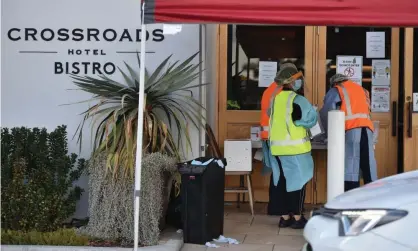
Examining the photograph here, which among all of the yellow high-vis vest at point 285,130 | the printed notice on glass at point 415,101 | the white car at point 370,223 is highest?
the printed notice on glass at point 415,101

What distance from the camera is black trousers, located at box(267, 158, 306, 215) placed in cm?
794

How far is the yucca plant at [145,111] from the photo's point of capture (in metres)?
7.21

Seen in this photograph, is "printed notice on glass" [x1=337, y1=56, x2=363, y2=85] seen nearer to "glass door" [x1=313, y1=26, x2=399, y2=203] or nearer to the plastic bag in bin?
"glass door" [x1=313, y1=26, x2=399, y2=203]

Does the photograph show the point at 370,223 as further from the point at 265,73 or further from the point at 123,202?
the point at 265,73

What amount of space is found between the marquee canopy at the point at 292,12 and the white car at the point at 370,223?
1845 millimetres

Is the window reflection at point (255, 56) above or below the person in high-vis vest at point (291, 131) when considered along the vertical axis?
above

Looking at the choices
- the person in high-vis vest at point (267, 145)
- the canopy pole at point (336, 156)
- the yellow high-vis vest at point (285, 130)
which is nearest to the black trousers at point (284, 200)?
the person in high-vis vest at point (267, 145)

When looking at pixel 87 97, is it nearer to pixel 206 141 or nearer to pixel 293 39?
pixel 206 141

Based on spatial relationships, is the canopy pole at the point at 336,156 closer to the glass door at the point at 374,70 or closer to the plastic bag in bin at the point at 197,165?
the plastic bag in bin at the point at 197,165

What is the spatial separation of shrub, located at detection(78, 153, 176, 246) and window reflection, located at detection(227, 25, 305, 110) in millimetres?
2319

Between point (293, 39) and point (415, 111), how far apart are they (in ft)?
6.04

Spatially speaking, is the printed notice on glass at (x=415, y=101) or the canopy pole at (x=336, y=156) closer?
the canopy pole at (x=336, y=156)

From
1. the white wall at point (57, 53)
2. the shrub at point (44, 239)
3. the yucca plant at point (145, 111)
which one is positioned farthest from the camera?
the white wall at point (57, 53)

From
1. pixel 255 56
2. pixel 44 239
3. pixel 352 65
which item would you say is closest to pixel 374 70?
pixel 352 65
